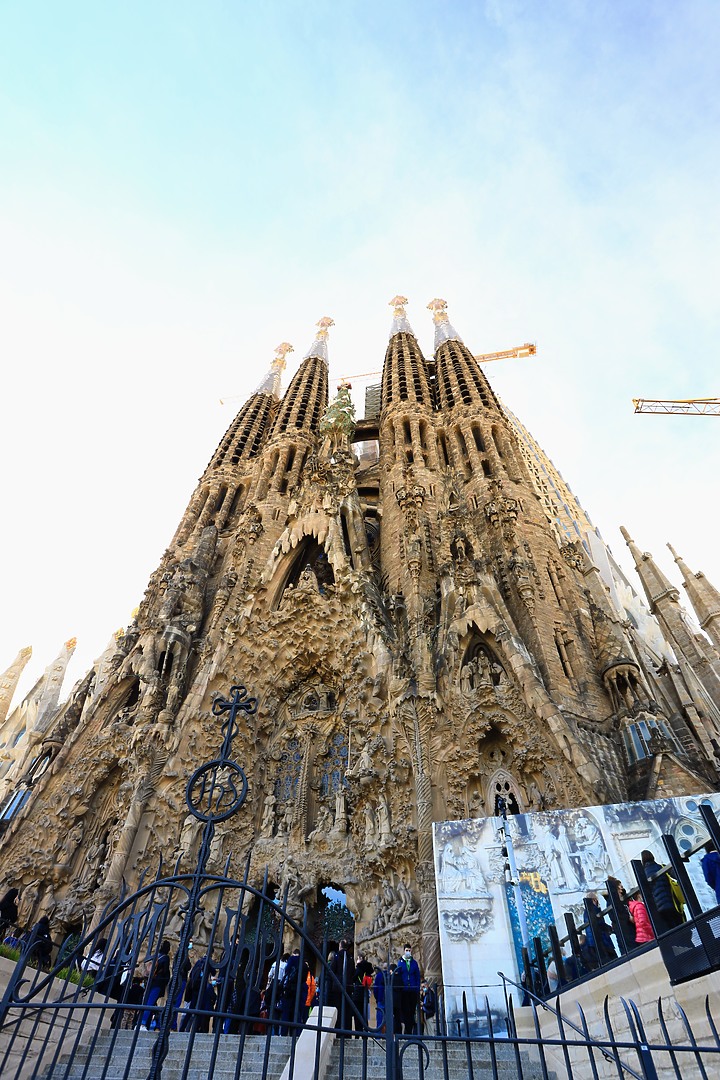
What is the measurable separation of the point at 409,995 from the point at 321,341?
117ft

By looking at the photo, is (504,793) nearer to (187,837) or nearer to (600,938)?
(187,837)

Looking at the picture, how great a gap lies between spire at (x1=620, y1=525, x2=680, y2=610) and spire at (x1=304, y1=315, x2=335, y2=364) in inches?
785

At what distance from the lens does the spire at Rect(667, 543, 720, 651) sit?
22.6 metres

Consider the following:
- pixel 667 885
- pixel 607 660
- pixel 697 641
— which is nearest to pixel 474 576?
pixel 607 660

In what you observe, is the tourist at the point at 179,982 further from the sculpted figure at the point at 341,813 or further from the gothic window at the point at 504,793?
the gothic window at the point at 504,793

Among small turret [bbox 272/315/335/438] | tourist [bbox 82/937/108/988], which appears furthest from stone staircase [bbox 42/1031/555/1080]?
small turret [bbox 272/315/335/438]

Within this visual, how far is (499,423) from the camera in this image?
22.8m

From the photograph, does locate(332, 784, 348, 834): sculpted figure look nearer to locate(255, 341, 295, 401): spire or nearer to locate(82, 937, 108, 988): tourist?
locate(82, 937, 108, 988): tourist

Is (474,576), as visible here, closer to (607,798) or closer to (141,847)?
(607,798)

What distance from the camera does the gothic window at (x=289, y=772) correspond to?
14.7 meters

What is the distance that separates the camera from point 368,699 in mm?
13648

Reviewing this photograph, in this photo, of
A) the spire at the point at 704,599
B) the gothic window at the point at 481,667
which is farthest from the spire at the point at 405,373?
the gothic window at the point at 481,667

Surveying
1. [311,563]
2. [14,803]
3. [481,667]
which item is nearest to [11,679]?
[14,803]

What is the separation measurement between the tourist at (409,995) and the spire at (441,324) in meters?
27.7
